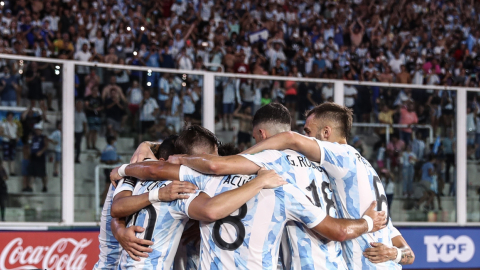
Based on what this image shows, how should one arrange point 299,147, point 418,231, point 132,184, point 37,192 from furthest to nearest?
point 418,231
point 37,192
point 132,184
point 299,147

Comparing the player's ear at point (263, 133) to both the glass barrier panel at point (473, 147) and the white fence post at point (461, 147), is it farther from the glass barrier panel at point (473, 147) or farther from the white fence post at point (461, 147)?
the glass barrier panel at point (473, 147)

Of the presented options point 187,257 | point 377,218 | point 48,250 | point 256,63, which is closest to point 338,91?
point 48,250

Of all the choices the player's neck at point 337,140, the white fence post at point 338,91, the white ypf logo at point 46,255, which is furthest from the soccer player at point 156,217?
the white fence post at point 338,91

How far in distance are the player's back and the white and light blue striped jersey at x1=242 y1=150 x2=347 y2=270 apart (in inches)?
26.3

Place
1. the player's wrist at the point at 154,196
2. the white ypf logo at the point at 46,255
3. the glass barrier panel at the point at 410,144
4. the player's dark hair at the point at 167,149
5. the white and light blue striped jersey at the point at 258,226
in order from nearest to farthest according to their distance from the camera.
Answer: the white and light blue striped jersey at the point at 258,226 < the player's wrist at the point at 154,196 < the player's dark hair at the point at 167,149 < the white ypf logo at the point at 46,255 < the glass barrier panel at the point at 410,144

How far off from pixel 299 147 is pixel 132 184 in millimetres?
1387

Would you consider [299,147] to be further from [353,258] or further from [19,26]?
[19,26]

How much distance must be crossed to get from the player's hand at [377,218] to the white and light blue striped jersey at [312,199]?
0.84 feet

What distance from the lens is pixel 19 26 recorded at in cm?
1452

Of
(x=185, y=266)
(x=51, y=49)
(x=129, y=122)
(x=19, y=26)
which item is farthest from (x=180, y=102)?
(x=19, y=26)

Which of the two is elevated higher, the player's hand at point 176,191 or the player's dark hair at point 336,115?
the player's dark hair at point 336,115

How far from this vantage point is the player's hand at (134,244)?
12.2 feet

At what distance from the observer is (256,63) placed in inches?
574

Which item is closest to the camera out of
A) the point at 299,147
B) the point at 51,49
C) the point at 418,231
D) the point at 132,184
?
the point at 299,147
